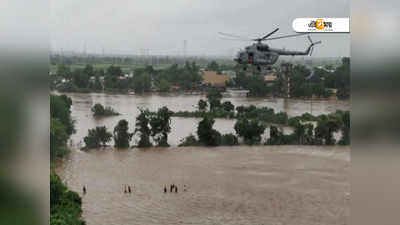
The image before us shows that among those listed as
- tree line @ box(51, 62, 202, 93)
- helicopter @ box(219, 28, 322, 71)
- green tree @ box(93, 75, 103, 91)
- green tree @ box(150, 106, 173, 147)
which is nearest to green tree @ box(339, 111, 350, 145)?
helicopter @ box(219, 28, 322, 71)

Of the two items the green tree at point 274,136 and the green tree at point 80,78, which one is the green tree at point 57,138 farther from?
the green tree at point 274,136

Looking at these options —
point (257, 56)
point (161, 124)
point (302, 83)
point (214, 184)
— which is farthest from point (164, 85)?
point (302, 83)

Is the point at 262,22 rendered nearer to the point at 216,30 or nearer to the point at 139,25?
the point at 216,30

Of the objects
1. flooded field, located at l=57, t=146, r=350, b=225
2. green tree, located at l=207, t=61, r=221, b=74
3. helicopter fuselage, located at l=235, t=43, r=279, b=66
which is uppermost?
helicopter fuselage, located at l=235, t=43, r=279, b=66

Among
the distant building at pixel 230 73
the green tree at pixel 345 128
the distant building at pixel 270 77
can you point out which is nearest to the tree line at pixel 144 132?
the distant building at pixel 230 73

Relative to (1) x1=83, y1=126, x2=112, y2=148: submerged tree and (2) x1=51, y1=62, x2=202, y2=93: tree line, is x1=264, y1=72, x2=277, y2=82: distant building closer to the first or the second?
(2) x1=51, y1=62, x2=202, y2=93: tree line

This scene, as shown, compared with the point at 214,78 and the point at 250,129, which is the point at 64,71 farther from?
the point at 250,129
